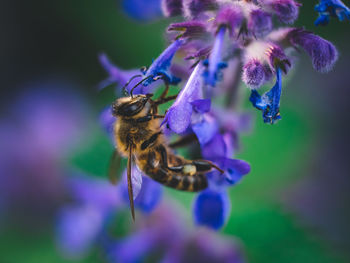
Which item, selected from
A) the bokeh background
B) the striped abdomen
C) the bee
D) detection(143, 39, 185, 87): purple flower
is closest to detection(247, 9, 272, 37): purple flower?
detection(143, 39, 185, 87): purple flower

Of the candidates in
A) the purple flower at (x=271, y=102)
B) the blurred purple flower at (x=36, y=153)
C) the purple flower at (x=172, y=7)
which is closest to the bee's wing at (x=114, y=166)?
the purple flower at (x=172, y=7)

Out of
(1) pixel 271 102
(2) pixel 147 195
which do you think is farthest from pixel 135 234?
(1) pixel 271 102

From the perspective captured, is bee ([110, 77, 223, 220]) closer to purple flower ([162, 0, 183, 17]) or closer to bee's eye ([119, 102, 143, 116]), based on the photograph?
bee's eye ([119, 102, 143, 116])

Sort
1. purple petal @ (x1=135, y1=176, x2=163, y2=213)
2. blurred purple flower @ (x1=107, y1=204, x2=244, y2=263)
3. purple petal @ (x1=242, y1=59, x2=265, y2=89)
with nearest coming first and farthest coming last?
purple petal @ (x1=242, y1=59, x2=265, y2=89), purple petal @ (x1=135, y1=176, x2=163, y2=213), blurred purple flower @ (x1=107, y1=204, x2=244, y2=263)

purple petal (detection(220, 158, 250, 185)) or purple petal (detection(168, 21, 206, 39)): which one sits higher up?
purple petal (detection(168, 21, 206, 39))

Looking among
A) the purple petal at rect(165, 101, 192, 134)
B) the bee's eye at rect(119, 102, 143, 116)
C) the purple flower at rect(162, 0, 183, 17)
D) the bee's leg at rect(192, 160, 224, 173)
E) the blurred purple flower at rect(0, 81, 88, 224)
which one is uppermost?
the purple flower at rect(162, 0, 183, 17)

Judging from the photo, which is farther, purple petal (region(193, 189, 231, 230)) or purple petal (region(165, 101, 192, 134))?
purple petal (region(193, 189, 231, 230))

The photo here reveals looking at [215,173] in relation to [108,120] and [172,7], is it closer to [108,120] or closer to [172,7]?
[108,120]
